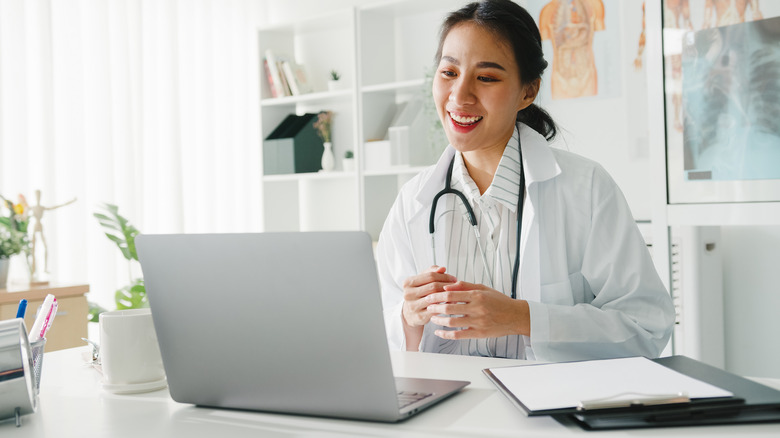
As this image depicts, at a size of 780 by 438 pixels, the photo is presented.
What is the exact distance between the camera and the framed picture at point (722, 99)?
2139 millimetres

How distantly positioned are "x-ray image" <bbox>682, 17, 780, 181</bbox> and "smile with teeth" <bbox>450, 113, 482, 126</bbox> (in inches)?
42.5

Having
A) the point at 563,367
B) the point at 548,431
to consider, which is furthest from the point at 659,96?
the point at 548,431

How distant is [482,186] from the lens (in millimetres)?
1618

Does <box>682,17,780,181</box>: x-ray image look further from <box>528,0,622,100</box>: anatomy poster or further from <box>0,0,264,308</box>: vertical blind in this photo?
<box>0,0,264,308</box>: vertical blind

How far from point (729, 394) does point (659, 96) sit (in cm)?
174

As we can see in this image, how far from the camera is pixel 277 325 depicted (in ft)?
2.78

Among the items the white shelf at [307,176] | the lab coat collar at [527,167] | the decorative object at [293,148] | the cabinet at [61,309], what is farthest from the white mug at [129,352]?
the decorative object at [293,148]

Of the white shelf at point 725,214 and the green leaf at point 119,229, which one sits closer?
the white shelf at point 725,214

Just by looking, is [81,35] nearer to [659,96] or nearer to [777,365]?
[659,96]

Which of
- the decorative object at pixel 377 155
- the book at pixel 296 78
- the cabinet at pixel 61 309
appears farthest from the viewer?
the book at pixel 296 78

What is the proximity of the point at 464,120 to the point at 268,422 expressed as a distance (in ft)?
2.88

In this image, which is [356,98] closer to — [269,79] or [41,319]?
[269,79]

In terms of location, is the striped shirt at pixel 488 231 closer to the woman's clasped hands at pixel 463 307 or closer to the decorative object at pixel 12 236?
the woman's clasped hands at pixel 463 307

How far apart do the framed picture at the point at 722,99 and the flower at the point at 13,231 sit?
2.36 meters
